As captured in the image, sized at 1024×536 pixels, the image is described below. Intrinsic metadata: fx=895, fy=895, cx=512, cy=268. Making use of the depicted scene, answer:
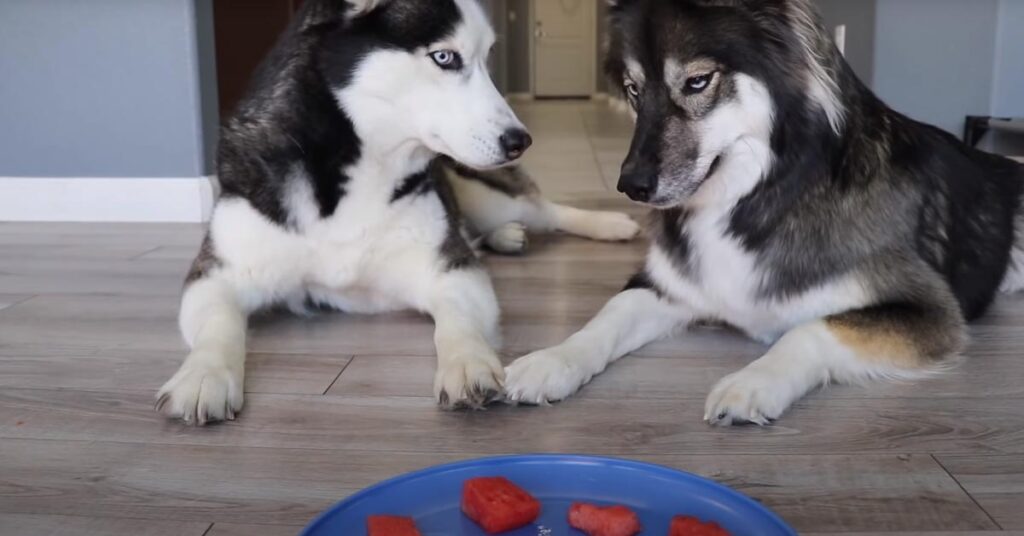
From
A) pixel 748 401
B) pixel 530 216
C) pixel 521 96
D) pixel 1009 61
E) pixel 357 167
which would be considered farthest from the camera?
pixel 521 96

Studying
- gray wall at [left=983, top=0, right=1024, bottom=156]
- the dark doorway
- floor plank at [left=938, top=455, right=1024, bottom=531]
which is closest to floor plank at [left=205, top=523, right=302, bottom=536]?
floor plank at [left=938, top=455, right=1024, bottom=531]

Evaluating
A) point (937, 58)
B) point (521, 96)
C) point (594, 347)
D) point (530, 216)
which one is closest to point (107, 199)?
point (530, 216)

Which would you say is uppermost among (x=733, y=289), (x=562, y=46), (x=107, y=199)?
(x=733, y=289)

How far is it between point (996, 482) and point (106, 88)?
124 inches

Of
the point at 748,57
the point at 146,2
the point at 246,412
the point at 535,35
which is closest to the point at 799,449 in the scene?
the point at 748,57

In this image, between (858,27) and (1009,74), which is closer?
(1009,74)

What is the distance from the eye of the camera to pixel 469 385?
136 centimetres

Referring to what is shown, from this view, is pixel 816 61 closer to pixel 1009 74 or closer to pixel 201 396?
pixel 201 396

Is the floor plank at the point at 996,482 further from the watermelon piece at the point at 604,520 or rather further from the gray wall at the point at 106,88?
the gray wall at the point at 106,88

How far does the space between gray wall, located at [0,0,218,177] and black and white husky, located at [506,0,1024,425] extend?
6.78 ft

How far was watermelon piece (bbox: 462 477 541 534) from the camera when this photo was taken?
3.00ft

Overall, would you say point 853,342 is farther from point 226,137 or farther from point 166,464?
point 226,137

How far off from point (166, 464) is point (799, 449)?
0.85 metres

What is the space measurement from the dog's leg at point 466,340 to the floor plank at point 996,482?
640mm
